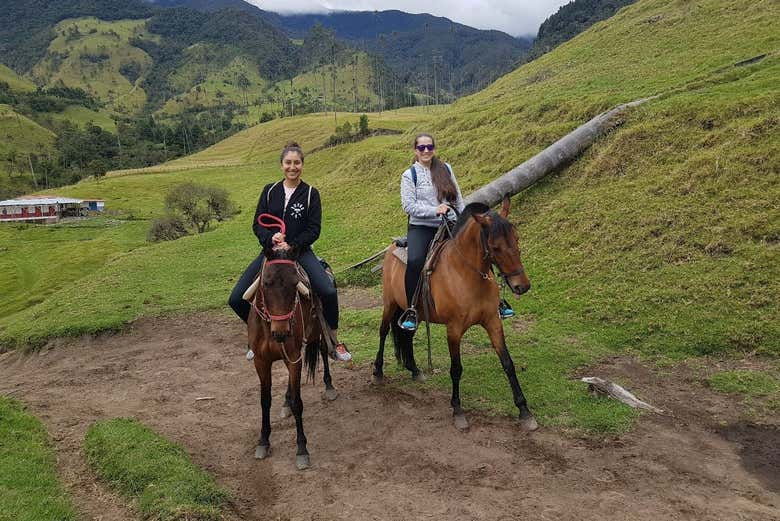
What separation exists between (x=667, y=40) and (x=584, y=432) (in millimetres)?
30384

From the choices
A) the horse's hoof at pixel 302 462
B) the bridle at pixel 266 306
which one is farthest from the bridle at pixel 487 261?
the horse's hoof at pixel 302 462

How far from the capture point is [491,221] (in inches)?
271

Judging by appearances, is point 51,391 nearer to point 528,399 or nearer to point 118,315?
point 118,315

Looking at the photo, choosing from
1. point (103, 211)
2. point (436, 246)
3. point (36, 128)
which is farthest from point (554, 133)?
point (36, 128)

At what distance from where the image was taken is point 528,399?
8094 mm

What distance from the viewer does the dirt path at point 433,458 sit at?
5660 millimetres

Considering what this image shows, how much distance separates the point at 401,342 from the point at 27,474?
5858mm

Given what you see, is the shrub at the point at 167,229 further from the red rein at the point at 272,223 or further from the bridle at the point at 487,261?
the bridle at the point at 487,261

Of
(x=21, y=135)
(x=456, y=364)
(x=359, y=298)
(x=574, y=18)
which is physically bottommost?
(x=359, y=298)

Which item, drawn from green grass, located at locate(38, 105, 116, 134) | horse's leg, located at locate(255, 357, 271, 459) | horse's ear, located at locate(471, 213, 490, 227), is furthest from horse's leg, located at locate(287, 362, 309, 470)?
green grass, located at locate(38, 105, 116, 134)

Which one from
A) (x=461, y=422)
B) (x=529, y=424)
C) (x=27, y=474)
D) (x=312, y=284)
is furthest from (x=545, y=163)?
(x=27, y=474)

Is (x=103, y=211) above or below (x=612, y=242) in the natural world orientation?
below

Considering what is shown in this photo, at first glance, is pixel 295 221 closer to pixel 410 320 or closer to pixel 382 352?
pixel 410 320

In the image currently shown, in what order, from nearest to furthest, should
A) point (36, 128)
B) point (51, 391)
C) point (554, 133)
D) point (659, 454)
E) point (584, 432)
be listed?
point (659, 454) < point (584, 432) < point (51, 391) < point (554, 133) < point (36, 128)
